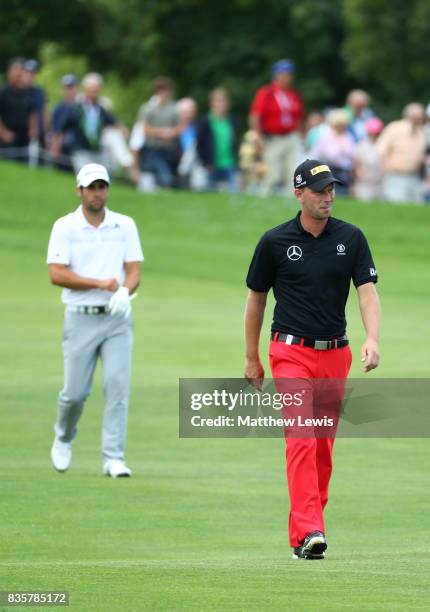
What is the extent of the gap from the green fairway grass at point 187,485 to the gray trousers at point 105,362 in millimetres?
397

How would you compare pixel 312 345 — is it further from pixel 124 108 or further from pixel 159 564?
pixel 124 108

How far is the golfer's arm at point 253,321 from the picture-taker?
992cm

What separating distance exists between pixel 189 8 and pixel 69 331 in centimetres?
5363

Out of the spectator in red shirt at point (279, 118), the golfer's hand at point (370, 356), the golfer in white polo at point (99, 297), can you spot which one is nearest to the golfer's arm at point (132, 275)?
the golfer in white polo at point (99, 297)

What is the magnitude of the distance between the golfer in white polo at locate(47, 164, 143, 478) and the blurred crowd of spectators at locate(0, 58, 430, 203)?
15488mm

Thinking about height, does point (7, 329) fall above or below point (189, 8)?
below

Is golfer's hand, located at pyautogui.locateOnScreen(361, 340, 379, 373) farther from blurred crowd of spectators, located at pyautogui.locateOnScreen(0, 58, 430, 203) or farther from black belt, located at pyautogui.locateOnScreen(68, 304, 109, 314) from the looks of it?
blurred crowd of spectators, located at pyautogui.locateOnScreen(0, 58, 430, 203)

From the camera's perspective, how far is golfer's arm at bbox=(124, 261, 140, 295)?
13.0m

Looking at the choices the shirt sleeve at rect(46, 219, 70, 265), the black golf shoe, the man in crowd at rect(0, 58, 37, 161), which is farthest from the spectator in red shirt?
the black golf shoe

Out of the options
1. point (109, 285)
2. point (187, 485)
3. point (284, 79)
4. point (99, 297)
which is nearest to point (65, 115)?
point (284, 79)

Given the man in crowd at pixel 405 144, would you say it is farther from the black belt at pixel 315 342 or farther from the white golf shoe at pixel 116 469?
the black belt at pixel 315 342

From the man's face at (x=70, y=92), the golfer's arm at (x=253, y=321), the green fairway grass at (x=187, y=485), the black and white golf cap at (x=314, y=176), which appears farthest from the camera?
the man's face at (x=70, y=92)

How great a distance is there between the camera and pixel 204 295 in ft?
83.0

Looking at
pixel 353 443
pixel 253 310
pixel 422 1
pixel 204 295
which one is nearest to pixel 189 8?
pixel 422 1
